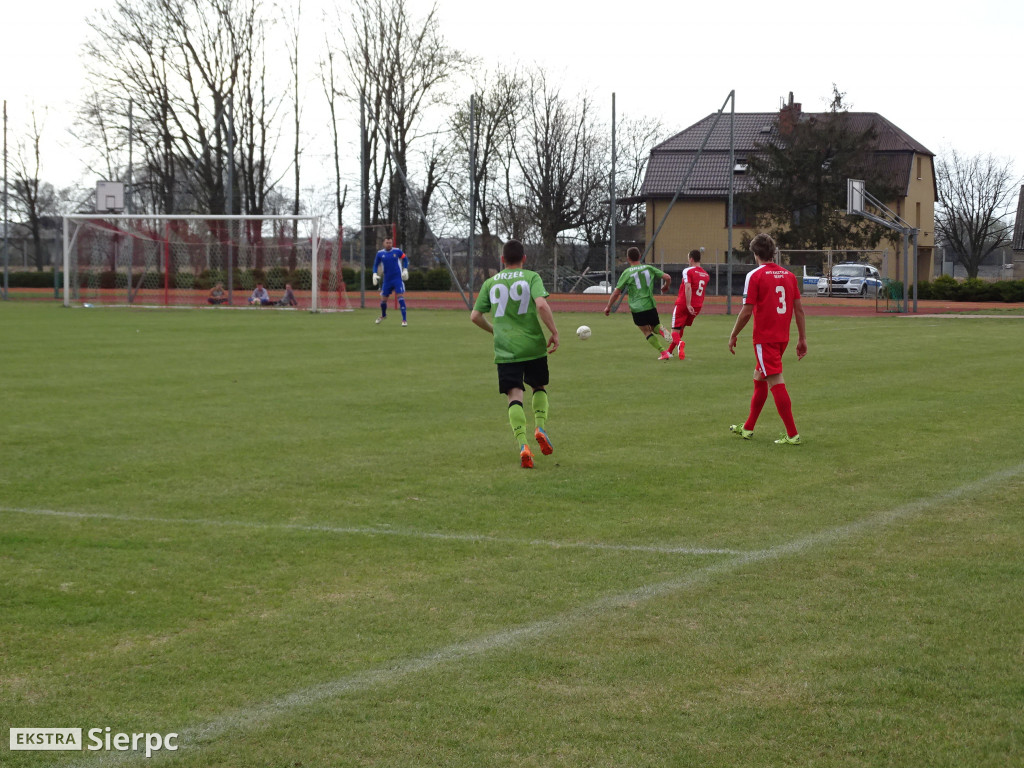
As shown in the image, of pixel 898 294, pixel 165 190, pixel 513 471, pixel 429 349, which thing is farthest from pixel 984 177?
pixel 513 471

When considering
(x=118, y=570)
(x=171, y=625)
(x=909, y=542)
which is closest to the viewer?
(x=171, y=625)

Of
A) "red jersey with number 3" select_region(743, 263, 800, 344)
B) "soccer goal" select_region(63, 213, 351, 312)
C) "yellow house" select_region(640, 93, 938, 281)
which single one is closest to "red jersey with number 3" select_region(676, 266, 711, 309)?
"red jersey with number 3" select_region(743, 263, 800, 344)

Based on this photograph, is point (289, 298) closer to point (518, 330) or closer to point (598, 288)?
point (598, 288)

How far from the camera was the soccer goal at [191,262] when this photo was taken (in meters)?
37.2

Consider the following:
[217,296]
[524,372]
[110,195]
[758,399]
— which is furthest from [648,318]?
[110,195]

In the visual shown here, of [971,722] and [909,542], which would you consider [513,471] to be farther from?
[971,722]

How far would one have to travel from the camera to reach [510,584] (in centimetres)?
539

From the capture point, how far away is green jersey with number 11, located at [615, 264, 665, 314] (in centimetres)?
1784

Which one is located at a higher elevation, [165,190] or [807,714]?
[165,190]

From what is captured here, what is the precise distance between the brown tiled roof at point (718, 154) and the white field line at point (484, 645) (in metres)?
54.9

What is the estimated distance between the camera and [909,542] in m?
6.16

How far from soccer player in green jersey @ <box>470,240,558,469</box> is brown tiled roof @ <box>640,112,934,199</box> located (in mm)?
52157

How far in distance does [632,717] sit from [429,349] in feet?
52.7

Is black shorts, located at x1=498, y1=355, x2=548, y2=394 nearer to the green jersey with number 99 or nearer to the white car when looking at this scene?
the green jersey with number 99
